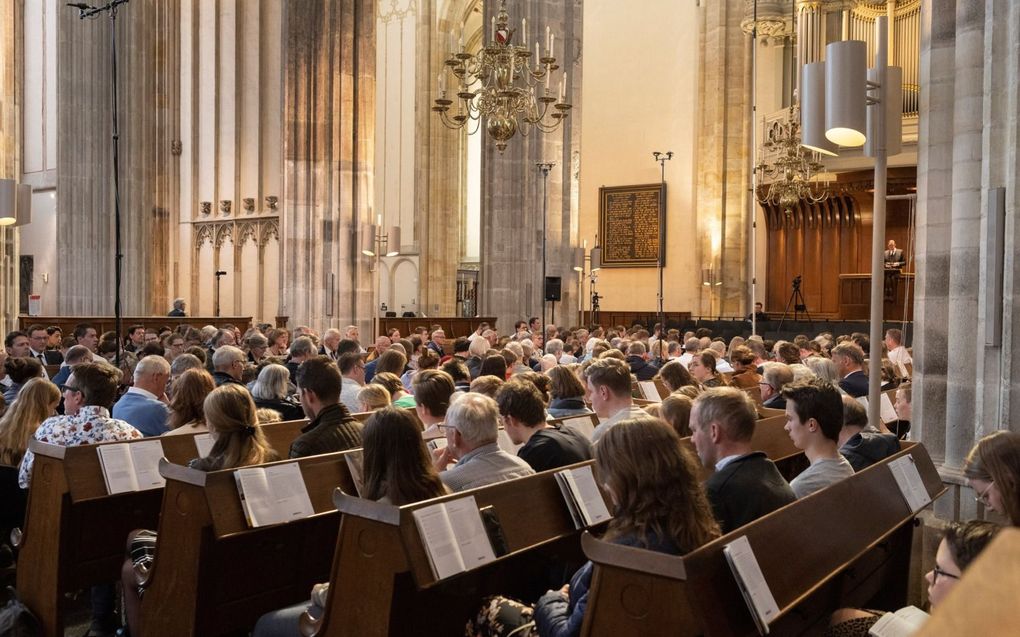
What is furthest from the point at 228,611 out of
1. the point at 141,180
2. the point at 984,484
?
the point at 141,180

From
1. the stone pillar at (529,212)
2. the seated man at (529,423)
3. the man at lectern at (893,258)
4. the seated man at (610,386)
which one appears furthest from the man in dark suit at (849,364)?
the man at lectern at (893,258)

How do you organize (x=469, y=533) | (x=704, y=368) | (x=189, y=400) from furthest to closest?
(x=704, y=368) < (x=189, y=400) < (x=469, y=533)

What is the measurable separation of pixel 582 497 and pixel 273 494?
1.21 m

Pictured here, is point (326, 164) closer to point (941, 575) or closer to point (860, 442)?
point (860, 442)

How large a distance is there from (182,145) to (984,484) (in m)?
21.9

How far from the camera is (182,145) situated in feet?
72.9

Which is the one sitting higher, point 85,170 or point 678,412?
point 85,170

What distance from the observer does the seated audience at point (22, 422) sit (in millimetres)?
4703

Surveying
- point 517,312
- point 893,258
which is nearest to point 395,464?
point 517,312

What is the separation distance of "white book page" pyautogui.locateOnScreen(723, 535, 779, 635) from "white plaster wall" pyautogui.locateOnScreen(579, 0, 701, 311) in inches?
835

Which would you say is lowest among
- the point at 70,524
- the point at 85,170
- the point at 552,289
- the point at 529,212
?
the point at 70,524

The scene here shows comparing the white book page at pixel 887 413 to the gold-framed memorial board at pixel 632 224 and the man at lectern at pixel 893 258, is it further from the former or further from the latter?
the gold-framed memorial board at pixel 632 224

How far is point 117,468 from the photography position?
4145 millimetres

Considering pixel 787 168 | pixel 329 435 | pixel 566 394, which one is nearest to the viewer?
pixel 329 435
